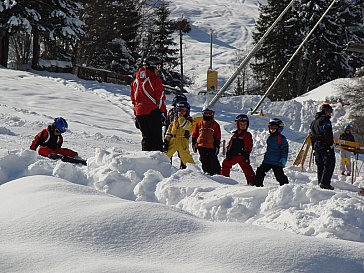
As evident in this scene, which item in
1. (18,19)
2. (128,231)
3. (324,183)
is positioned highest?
(18,19)

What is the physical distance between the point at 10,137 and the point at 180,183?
5.21 meters

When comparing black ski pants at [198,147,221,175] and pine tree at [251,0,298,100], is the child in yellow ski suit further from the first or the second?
pine tree at [251,0,298,100]

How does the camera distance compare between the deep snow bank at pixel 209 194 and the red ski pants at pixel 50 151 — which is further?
the red ski pants at pixel 50 151

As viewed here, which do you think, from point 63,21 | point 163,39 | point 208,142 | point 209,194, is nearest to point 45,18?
point 63,21

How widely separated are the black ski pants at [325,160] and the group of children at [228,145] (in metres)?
1.09

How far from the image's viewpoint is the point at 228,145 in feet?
28.3

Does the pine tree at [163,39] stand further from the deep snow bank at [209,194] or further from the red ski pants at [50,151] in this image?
the deep snow bank at [209,194]

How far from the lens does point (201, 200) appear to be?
562cm

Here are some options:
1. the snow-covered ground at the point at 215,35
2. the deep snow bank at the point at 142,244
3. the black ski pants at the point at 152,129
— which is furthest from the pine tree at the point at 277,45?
the deep snow bank at the point at 142,244

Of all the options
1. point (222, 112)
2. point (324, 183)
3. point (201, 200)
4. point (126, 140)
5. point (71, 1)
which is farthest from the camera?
point (71, 1)

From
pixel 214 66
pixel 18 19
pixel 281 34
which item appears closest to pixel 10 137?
pixel 18 19

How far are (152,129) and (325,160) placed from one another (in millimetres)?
2887

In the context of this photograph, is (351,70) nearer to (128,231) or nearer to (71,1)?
(71,1)

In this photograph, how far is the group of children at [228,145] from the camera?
8383 millimetres
